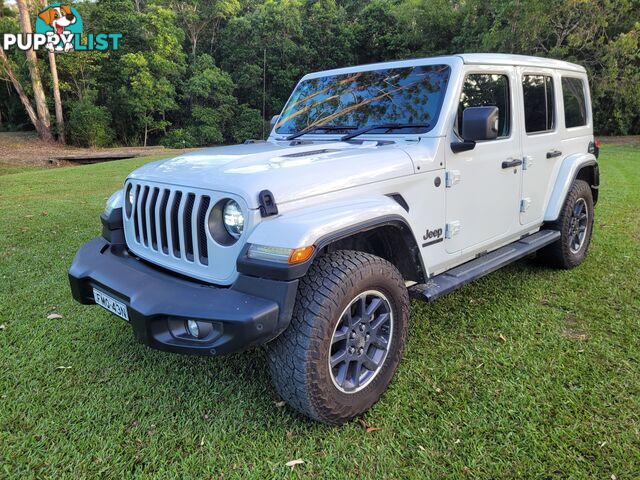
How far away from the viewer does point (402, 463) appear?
216 cm

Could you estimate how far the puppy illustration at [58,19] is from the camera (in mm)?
21703

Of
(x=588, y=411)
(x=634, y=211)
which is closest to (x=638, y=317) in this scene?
(x=588, y=411)

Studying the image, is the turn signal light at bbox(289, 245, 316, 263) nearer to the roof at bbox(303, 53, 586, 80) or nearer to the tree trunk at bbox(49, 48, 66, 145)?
the roof at bbox(303, 53, 586, 80)

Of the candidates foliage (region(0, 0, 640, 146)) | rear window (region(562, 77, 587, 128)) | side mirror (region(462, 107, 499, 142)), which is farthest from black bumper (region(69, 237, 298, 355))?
foliage (region(0, 0, 640, 146))

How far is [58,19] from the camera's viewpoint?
883 inches

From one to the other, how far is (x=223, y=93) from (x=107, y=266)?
28.0 meters

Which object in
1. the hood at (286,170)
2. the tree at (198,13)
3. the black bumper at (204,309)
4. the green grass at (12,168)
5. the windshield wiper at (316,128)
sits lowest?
the green grass at (12,168)

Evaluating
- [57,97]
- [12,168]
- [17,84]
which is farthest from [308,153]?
[17,84]

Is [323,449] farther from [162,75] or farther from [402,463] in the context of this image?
[162,75]

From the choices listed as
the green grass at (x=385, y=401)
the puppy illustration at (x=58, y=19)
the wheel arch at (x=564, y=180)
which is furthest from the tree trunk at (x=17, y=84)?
the wheel arch at (x=564, y=180)

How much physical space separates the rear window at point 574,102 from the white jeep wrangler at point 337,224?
1.49 feet

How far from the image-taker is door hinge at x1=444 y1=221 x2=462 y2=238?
120 inches

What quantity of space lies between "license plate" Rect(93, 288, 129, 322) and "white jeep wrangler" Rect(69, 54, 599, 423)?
0.04 feet

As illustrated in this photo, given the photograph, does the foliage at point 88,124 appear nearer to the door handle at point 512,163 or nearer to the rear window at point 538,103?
the rear window at point 538,103
